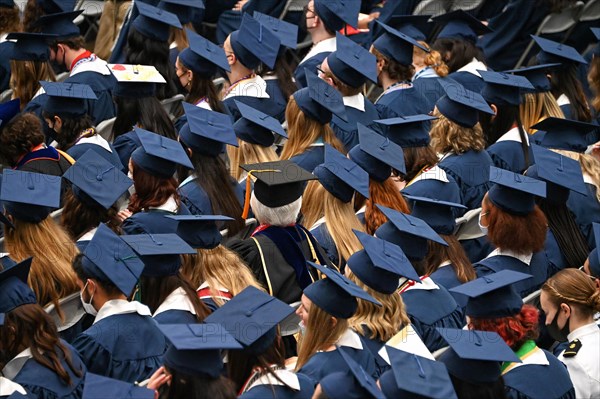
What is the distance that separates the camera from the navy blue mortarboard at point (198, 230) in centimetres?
523

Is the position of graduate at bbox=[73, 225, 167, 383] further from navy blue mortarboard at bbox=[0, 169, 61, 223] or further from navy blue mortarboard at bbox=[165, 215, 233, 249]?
navy blue mortarboard at bbox=[0, 169, 61, 223]

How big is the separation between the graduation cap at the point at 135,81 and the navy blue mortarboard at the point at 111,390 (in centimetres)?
293

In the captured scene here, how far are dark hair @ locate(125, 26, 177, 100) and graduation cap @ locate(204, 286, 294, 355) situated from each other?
3389 mm

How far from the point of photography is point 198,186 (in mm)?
6180

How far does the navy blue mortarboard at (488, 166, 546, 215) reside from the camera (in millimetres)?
5793

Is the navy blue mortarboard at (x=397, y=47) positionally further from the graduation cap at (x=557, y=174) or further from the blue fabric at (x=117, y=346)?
the blue fabric at (x=117, y=346)

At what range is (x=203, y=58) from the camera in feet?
23.6

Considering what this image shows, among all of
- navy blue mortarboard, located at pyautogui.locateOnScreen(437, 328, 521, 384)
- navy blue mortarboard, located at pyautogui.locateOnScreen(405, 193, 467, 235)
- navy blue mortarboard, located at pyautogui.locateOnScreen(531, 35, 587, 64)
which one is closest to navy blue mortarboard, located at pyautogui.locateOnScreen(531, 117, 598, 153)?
navy blue mortarboard, located at pyautogui.locateOnScreen(531, 35, 587, 64)

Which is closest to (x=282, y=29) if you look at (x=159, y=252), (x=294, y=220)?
(x=294, y=220)

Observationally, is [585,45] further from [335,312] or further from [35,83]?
[335,312]

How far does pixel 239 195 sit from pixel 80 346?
172 cm

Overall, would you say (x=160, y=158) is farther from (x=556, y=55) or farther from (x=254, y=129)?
(x=556, y=55)

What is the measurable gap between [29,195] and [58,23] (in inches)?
110

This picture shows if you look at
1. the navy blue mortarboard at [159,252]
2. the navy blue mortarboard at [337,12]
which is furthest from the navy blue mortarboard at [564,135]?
the navy blue mortarboard at [159,252]
